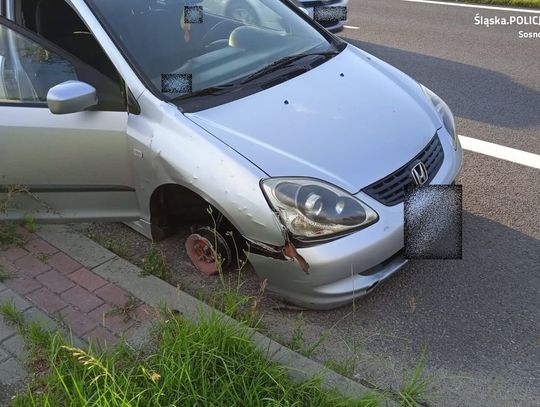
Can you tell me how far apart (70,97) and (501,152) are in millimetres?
3335

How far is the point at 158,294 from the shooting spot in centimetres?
292

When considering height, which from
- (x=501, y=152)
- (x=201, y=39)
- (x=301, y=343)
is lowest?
(x=301, y=343)

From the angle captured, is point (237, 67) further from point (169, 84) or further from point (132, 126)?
point (132, 126)

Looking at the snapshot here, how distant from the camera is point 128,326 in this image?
2.72 metres

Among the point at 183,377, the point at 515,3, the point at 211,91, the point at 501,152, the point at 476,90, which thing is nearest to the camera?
the point at 183,377

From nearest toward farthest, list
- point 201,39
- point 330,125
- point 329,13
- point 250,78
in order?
1. point 330,125
2. point 250,78
3. point 201,39
4. point 329,13

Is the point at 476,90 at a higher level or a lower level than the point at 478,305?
higher

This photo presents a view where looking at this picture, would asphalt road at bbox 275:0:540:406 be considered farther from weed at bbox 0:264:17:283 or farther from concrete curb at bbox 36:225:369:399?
weed at bbox 0:264:17:283

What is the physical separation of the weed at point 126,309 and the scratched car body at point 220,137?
1.55 ft

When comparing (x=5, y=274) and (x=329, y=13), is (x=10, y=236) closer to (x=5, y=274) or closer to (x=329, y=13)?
(x=5, y=274)

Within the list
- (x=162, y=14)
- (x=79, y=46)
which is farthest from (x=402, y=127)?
(x=79, y=46)

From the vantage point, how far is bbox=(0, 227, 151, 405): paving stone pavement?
259 centimetres

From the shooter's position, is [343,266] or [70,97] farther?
[70,97]

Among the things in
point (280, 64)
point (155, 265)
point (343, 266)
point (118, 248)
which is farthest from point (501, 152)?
point (118, 248)
